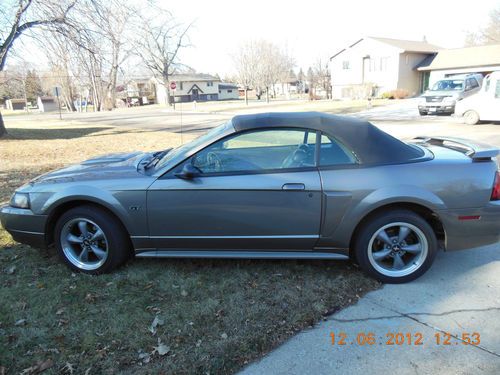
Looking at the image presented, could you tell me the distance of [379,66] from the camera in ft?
146

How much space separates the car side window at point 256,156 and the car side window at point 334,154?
8 centimetres

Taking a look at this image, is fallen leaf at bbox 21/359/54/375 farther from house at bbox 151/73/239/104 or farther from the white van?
house at bbox 151/73/239/104

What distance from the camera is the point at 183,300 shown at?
10.5 feet

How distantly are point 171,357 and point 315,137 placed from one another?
2104mm

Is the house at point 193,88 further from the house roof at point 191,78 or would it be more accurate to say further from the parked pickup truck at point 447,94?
the parked pickup truck at point 447,94

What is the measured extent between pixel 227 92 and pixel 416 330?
86.8m

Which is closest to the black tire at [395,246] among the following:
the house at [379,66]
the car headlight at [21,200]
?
the car headlight at [21,200]

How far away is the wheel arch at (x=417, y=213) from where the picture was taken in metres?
3.31

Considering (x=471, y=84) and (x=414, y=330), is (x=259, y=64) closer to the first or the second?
(x=471, y=84)

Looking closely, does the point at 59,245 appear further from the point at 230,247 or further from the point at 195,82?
the point at 195,82

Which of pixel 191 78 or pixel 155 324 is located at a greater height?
pixel 191 78

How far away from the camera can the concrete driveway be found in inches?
95.8

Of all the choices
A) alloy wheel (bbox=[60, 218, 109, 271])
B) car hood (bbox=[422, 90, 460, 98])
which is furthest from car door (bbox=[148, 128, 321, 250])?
car hood (bbox=[422, 90, 460, 98])

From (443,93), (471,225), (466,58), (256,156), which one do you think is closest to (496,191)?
(471,225)
